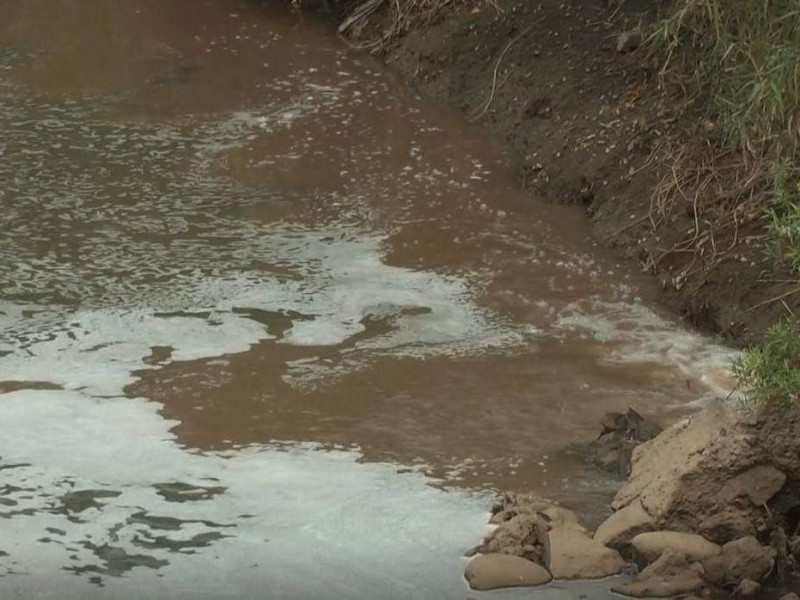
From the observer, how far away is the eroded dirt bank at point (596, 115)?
19.4 feet

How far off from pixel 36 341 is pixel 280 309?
0.95 m

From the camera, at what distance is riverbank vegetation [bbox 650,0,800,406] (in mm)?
5629

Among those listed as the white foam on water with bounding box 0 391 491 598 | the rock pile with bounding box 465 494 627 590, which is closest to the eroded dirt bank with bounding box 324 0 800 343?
the rock pile with bounding box 465 494 627 590

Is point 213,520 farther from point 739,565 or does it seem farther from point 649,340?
point 649,340

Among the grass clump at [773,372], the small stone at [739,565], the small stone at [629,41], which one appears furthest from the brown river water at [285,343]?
the small stone at [629,41]

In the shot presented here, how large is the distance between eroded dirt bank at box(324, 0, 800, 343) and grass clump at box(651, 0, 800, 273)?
0.62 ft

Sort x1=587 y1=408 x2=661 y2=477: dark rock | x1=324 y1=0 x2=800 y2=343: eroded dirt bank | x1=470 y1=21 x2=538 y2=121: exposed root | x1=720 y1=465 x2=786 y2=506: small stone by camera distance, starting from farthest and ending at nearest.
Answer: x1=470 y1=21 x2=538 y2=121: exposed root < x1=324 y1=0 x2=800 y2=343: eroded dirt bank < x1=587 y1=408 x2=661 y2=477: dark rock < x1=720 y1=465 x2=786 y2=506: small stone

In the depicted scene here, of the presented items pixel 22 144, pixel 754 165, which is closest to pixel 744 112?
pixel 754 165

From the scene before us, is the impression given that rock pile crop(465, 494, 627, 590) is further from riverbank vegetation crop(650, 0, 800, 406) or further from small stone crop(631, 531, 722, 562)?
riverbank vegetation crop(650, 0, 800, 406)

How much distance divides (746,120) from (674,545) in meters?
2.40

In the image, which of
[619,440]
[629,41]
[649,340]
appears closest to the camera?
[619,440]

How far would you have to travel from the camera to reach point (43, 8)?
1033cm

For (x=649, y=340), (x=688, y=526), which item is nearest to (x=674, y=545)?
(x=688, y=526)

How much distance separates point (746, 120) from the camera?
19.8 feet
